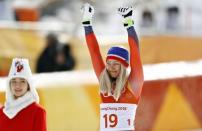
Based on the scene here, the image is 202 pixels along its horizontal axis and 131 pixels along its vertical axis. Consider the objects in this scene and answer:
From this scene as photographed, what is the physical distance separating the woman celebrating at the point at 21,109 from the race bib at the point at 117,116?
623 millimetres

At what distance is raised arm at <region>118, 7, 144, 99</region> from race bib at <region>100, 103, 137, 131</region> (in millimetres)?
171

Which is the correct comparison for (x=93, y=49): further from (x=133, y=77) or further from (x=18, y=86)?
(x=18, y=86)

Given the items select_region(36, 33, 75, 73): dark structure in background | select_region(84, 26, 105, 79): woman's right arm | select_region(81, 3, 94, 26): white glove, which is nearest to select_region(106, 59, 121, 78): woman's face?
select_region(84, 26, 105, 79): woman's right arm

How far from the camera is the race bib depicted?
865 centimetres

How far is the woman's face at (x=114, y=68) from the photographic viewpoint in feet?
28.0

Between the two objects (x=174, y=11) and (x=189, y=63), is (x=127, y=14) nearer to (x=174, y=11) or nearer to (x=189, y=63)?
(x=189, y=63)

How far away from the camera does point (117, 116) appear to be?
28.5 feet

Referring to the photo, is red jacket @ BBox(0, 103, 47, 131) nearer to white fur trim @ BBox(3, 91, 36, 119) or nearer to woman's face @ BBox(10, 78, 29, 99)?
white fur trim @ BBox(3, 91, 36, 119)

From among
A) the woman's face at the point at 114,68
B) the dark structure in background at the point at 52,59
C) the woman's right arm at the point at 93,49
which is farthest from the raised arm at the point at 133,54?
the dark structure in background at the point at 52,59

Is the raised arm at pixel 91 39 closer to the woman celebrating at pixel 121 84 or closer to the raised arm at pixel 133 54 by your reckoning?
the woman celebrating at pixel 121 84

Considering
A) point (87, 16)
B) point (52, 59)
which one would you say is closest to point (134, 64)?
point (87, 16)

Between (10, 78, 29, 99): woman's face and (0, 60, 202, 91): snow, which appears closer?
(10, 78, 29, 99): woman's face

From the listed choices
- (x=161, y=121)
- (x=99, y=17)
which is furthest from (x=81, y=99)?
(x=99, y=17)

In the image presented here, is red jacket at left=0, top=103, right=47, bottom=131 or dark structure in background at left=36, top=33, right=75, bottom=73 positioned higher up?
dark structure in background at left=36, top=33, right=75, bottom=73
